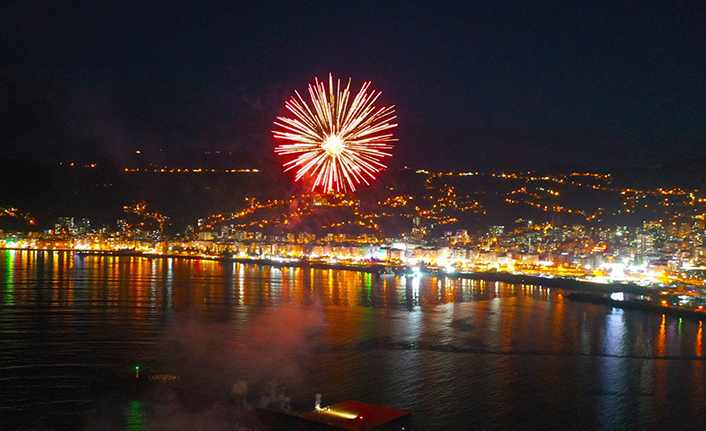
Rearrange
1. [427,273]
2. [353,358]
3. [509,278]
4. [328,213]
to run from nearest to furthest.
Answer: [353,358]
[509,278]
[427,273]
[328,213]

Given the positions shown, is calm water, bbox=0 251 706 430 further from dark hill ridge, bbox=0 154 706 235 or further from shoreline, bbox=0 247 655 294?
dark hill ridge, bbox=0 154 706 235

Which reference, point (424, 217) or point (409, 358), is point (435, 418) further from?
point (424, 217)

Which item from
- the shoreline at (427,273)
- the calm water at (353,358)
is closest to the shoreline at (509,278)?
the shoreline at (427,273)

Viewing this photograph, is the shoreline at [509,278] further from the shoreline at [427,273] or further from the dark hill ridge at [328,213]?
the dark hill ridge at [328,213]

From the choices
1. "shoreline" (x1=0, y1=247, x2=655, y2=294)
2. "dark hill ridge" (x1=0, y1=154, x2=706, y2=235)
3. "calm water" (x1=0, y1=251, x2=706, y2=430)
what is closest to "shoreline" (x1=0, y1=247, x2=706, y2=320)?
"shoreline" (x1=0, y1=247, x2=655, y2=294)

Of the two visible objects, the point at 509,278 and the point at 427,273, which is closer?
the point at 509,278

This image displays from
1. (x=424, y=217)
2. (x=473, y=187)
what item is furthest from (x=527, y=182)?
(x=424, y=217)

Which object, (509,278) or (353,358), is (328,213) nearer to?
(509,278)

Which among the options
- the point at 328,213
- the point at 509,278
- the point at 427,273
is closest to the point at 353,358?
the point at 509,278
